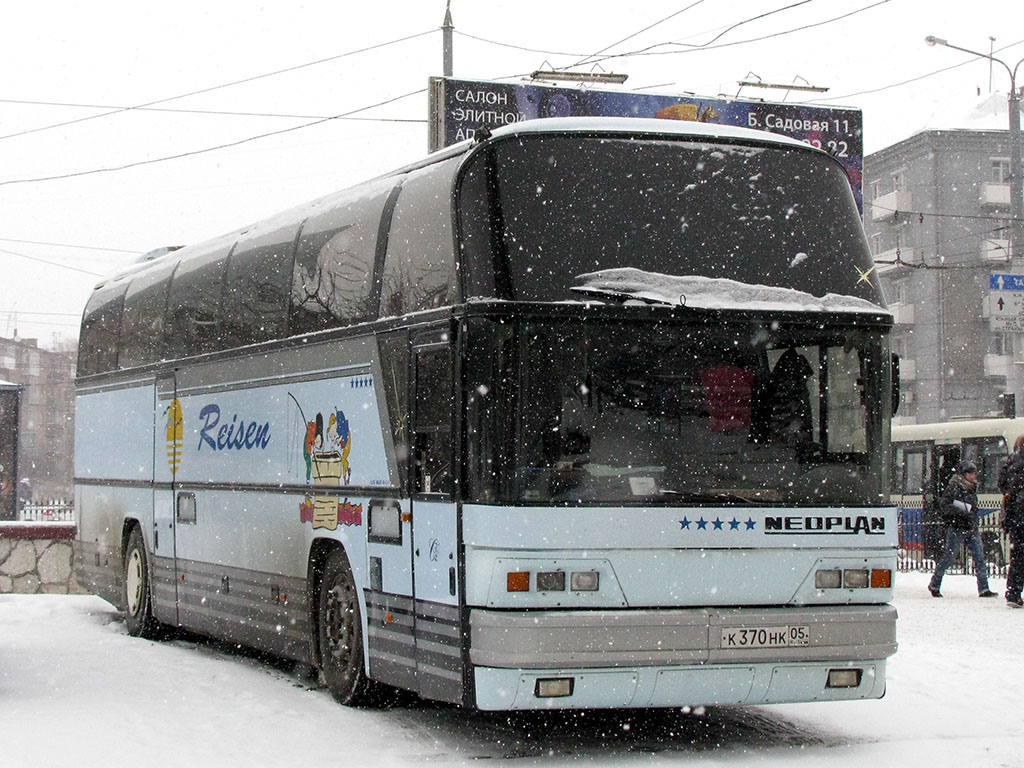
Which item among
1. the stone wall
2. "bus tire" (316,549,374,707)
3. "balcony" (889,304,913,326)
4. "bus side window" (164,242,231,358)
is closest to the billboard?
the stone wall

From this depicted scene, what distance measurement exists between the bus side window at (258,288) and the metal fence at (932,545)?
14.6 meters

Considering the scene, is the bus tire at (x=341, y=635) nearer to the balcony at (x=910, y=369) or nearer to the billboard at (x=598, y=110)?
the billboard at (x=598, y=110)

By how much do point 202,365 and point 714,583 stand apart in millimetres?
6684

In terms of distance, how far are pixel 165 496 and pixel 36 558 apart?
624 cm

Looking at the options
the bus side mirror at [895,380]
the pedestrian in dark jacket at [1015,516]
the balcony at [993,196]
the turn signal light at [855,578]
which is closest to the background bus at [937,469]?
the pedestrian in dark jacket at [1015,516]

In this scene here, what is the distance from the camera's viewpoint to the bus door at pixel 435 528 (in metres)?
8.95

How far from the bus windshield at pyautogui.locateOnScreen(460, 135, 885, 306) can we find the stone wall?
12902 millimetres

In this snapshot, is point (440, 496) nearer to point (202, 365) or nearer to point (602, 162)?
point (602, 162)

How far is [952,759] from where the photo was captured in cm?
875

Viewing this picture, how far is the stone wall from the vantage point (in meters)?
20.4

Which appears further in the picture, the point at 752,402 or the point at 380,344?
the point at 380,344

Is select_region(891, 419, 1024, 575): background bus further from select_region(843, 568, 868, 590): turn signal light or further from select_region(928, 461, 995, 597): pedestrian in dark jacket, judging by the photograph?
select_region(843, 568, 868, 590): turn signal light

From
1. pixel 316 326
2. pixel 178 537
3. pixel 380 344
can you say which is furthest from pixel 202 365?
pixel 380 344

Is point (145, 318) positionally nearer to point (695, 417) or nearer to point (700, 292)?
point (700, 292)
